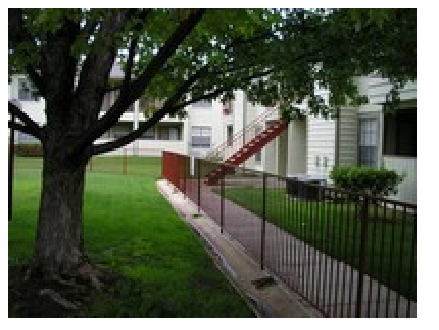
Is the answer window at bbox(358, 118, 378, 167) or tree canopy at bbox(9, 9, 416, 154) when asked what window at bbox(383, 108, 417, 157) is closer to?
window at bbox(358, 118, 378, 167)

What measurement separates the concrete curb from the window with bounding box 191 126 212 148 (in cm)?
2604

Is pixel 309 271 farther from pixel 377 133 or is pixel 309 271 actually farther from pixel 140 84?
pixel 377 133

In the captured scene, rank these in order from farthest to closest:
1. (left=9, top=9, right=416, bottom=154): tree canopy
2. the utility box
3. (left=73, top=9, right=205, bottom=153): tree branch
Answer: the utility box
(left=9, top=9, right=416, bottom=154): tree canopy
(left=73, top=9, right=205, bottom=153): tree branch

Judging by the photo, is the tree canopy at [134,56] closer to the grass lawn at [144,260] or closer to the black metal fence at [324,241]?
the grass lawn at [144,260]

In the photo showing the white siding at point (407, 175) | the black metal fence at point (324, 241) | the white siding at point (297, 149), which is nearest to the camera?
the black metal fence at point (324, 241)

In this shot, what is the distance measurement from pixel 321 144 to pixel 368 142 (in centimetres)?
178

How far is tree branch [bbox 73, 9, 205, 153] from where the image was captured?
4234 mm

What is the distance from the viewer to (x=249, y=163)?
74.6 ft

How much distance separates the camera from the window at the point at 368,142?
14.0 m

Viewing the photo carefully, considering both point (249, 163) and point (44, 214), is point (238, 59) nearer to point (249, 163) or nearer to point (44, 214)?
point (44, 214)

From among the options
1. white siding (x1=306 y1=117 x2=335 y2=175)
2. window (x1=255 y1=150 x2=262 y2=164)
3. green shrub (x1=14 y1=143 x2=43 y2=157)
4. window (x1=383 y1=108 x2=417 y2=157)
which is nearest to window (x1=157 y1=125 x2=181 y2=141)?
green shrub (x1=14 y1=143 x2=43 y2=157)

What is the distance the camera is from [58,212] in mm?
5578

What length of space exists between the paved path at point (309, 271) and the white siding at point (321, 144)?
4.38 meters

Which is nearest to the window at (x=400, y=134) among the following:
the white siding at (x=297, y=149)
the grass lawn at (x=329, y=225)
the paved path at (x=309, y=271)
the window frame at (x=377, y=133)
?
the window frame at (x=377, y=133)
